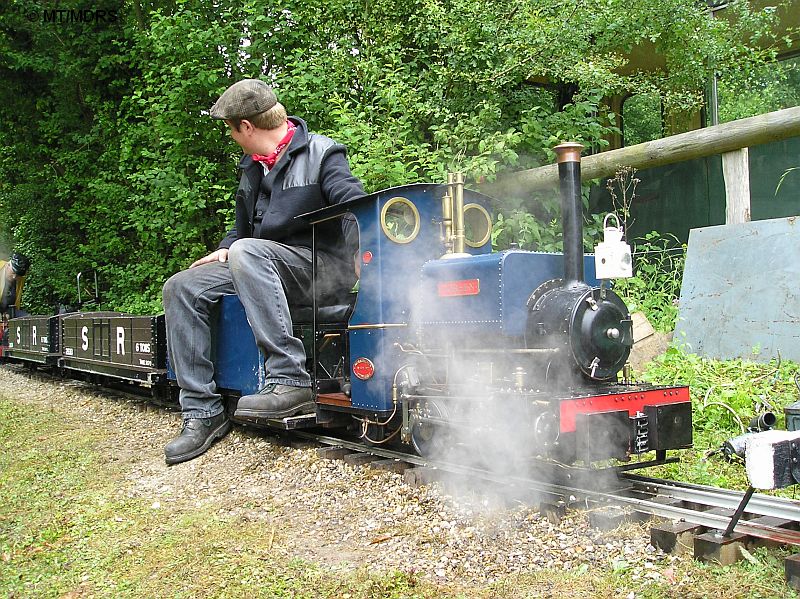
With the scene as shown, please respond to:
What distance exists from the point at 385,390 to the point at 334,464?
74 cm

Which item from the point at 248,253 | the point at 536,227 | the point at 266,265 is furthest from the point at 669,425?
the point at 536,227

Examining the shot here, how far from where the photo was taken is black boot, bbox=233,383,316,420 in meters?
4.68

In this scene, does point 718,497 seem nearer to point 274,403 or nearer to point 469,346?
point 469,346

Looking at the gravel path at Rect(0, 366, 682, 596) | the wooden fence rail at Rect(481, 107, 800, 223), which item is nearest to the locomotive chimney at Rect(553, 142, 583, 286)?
the gravel path at Rect(0, 366, 682, 596)

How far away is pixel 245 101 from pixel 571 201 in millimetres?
2400

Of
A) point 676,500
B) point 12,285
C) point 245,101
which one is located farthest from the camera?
point 12,285

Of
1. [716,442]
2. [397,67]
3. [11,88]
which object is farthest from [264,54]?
[11,88]

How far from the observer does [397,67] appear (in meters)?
8.44

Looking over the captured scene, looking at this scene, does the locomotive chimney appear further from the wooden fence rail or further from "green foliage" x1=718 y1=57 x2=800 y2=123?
"green foliage" x1=718 y1=57 x2=800 y2=123

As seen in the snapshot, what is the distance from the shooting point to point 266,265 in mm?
4812

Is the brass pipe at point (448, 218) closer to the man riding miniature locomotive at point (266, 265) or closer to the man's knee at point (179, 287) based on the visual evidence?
the man riding miniature locomotive at point (266, 265)

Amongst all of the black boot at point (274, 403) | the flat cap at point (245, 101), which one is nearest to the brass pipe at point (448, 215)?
the black boot at point (274, 403)

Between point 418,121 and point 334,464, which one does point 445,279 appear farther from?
point 418,121

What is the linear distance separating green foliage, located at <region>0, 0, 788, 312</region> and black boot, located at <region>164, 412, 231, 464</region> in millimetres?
2782
